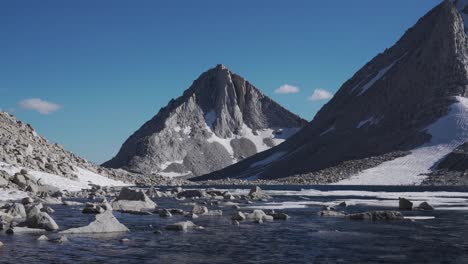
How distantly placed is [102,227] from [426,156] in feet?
471

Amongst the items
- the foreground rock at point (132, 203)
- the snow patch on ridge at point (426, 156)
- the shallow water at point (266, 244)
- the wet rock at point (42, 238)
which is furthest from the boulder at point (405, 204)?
the snow patch on ridge at point (426, 156)

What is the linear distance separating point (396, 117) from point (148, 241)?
18424cm

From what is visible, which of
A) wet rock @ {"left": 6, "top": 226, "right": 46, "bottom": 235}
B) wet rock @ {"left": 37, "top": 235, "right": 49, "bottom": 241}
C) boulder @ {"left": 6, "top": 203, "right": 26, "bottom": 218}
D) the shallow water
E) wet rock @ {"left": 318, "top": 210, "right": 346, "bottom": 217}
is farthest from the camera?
wet rock @ {"left": 318, "top": 210, "right": 346, "bottom": 217}

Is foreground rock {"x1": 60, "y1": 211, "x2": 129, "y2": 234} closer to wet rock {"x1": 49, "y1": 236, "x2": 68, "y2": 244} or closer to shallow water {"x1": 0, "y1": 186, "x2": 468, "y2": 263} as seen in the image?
shallow water {"x1": 0, "y1": 186, "x2": 468, "y2": 263}

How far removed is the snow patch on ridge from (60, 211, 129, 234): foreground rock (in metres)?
119

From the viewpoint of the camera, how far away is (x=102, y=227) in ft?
97.1

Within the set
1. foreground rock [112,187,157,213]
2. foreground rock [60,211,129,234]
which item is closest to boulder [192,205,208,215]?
foreground rock [112,187,157,213]

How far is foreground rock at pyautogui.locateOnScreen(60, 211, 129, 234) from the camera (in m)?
29.1

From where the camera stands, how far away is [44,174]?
78.4 m

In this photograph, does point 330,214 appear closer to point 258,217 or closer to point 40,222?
point 258,217

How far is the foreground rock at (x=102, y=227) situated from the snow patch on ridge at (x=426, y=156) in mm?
118825

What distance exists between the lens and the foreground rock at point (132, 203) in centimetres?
4569

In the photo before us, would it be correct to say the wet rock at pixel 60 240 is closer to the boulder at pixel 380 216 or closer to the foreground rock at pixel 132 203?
the foreground rock at pixel 132 203

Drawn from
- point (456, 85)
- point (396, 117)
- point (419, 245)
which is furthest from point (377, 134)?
point (419, 245)
